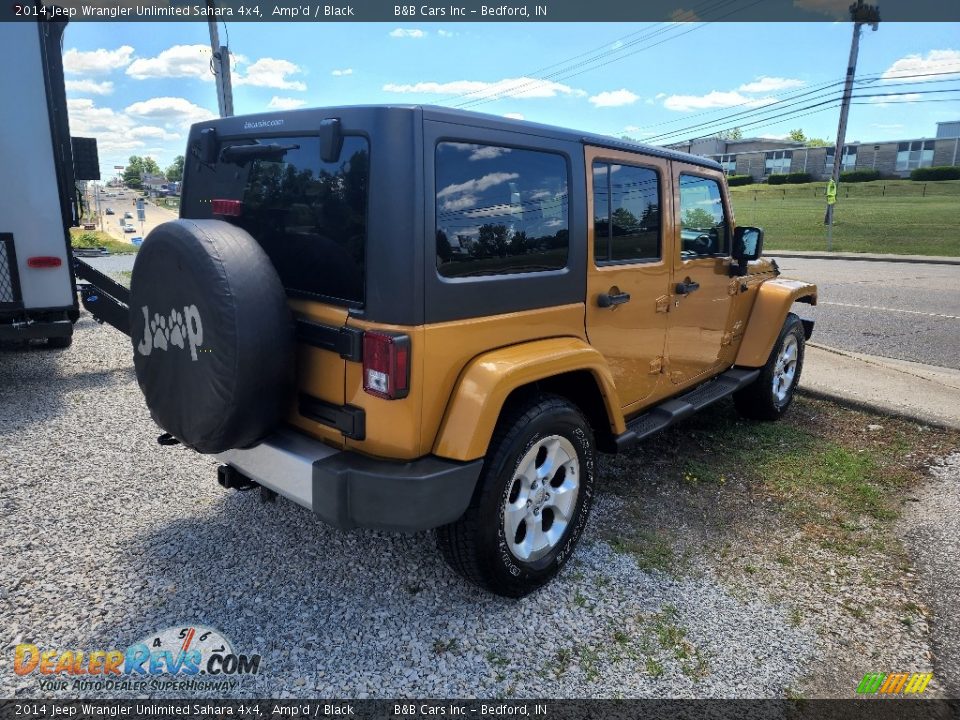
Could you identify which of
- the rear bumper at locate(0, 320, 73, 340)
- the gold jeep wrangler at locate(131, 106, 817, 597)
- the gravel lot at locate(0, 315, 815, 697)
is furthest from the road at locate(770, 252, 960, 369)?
the rear bumper at locate(0, 320, 73, 340)

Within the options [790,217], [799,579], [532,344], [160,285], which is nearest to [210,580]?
[160,285]

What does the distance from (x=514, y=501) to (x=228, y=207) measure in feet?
6.08

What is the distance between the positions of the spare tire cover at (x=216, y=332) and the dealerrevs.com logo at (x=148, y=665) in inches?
30.9

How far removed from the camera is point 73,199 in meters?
5.71

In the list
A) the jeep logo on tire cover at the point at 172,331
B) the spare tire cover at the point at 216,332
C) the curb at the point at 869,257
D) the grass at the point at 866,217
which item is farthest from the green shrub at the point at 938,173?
the jeep logo on tire cover at the point at 172,331

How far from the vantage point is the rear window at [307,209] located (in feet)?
8.16

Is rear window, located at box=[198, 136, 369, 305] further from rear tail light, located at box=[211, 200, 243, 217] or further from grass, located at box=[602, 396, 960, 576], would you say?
grass, located at box=[602, 396, 960, 576]

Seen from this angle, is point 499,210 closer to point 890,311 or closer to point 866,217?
point 890,311

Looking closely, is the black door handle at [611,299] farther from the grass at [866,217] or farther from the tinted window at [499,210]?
the grass at [866,217]

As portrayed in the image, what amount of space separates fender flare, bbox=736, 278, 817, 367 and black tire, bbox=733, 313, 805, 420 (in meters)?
0.11

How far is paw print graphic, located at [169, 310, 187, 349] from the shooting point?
2546mm

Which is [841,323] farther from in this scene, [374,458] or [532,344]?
[374,458]

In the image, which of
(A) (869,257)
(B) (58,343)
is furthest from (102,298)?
(A) (869,257)

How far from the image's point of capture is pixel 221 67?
10734 millimetres
